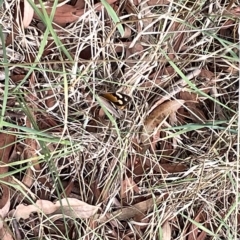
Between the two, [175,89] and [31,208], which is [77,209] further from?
[175,89]

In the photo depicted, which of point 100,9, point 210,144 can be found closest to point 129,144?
point 210,144

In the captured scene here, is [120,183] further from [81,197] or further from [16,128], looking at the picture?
[16,128]

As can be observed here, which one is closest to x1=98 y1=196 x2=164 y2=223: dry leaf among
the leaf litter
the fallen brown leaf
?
the leaf litter

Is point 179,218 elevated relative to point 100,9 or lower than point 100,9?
lower

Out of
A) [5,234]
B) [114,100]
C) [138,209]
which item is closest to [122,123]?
[114,100]

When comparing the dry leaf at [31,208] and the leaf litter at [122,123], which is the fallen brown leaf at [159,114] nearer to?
the leaf litter at [122,123]

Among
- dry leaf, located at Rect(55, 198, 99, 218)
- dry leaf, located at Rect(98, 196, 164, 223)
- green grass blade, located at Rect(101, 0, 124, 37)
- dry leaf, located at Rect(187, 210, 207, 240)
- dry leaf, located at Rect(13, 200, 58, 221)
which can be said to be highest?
green grass blade, located at Rect(101, 0, 124, 37)

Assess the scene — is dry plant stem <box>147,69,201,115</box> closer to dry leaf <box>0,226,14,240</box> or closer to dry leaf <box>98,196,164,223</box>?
dry leaf <box>98,196,164,223</box>

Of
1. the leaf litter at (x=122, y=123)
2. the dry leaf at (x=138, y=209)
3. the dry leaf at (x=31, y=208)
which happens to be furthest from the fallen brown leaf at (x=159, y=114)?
the dry leaf at (x=31, y=208)

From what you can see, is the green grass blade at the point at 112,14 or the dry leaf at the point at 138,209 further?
the dry leaf at the point at 138,209
